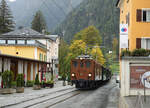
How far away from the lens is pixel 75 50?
7012cm

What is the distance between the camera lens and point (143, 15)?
25.9 meters

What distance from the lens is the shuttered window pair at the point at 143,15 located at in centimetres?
2550

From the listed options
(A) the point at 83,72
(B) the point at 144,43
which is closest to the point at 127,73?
(B) the point at 144,43

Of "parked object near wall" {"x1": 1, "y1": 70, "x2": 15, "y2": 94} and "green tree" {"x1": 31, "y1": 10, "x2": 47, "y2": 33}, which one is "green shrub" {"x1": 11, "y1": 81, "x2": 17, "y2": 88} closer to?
"parked object near wall" {"x1": 1, "y1": 70, "x2": 15, "y2": 94}

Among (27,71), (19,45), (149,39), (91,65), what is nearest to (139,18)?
(149,39)

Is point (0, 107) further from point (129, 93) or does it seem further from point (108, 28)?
point (108, 28)

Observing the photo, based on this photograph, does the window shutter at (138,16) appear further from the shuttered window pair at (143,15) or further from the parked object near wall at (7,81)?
the parked object near wall at (7,81)

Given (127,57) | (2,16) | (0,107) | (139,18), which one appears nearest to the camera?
(0,107)

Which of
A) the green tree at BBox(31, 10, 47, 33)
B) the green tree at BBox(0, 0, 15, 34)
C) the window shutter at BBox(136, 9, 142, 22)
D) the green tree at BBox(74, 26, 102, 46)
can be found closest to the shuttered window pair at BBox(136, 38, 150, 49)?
the window shutter at BBox(136, 9, 142, 22)

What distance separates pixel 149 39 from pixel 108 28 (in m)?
161

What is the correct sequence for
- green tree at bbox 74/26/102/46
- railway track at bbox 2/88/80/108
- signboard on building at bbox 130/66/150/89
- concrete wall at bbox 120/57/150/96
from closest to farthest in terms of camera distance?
signboard on building at bbox 130/66/150/89
concrete wall at bbox 120/57/150/96
railway track at bbox 2/88/80/108
green tree at bbox 74/26/102/46

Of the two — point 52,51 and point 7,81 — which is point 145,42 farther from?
point 52,51

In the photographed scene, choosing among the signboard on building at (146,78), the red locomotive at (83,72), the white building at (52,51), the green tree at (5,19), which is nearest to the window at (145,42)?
the red locomotive at (83,72)

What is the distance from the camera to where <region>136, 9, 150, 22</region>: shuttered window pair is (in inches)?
1004
